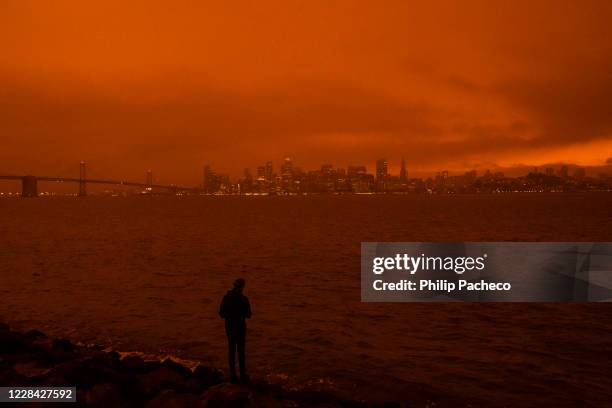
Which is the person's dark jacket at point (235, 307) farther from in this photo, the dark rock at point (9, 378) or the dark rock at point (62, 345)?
the dark rock at point (62, 345)

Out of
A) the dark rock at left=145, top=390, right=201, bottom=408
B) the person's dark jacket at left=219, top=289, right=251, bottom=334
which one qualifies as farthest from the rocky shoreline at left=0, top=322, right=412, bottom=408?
the person's dark jacket at left=219, top=289, right=251, bottom=334

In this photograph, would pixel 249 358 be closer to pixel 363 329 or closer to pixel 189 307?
pixel 363 329

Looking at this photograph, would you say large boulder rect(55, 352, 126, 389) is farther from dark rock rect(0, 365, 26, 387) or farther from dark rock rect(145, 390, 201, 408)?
dark rock rect(145, 390, 201, 408)

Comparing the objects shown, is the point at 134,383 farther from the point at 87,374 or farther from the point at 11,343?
the point at 11,343

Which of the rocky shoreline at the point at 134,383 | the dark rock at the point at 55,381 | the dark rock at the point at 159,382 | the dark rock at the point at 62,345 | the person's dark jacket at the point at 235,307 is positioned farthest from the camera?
the dark rock at the point at 62,345

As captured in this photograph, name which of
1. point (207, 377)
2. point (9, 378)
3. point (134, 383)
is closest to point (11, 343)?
point (9, 378)

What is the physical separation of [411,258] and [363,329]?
21580mm

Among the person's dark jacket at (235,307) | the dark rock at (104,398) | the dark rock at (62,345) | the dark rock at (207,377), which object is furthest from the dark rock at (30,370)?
the person's dark jacket at (235,307)

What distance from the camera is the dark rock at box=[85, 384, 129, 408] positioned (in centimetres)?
812

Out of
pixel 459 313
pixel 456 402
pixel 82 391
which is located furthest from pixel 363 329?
pixel 82 391

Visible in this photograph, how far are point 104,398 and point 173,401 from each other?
1031 mm

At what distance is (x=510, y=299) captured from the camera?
824 inches

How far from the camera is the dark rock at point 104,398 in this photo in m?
8.12

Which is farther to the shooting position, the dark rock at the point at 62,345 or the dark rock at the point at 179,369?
the dark rock at the point at 62,345
